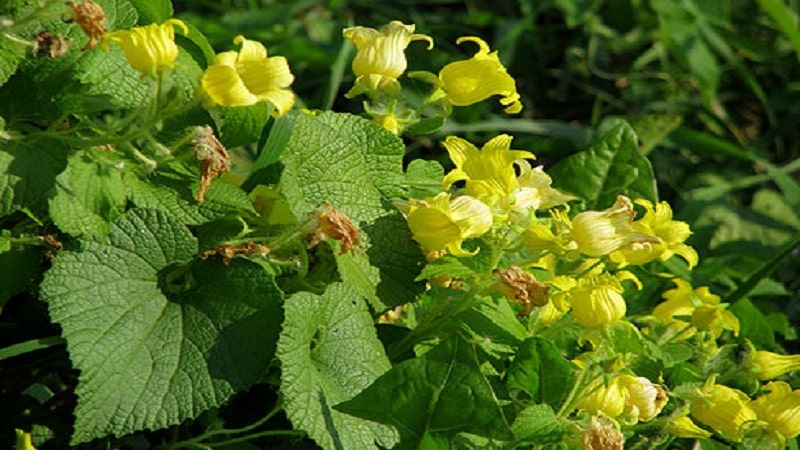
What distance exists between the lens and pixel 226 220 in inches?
48.1

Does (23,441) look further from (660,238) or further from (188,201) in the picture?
(660,238)

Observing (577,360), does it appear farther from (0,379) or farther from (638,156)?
(0,379)

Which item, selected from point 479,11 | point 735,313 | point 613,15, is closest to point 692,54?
point 613,15

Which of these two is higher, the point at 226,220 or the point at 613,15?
the point at 226,220

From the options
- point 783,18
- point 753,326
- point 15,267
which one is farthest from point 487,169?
point 783,18

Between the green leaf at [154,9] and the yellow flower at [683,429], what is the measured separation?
0.70 meters

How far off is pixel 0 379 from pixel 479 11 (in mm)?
2248

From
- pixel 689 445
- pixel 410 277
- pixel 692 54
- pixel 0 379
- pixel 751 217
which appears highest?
pixel 410 277

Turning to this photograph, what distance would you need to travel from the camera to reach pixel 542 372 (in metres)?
1.22

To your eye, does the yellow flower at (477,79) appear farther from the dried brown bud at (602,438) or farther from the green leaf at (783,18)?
the green leaf at (783,18)

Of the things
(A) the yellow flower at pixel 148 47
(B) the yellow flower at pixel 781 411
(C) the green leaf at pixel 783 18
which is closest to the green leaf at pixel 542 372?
(B) the yellow flower at pixel 781 411

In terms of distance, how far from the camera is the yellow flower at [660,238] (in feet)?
4.32

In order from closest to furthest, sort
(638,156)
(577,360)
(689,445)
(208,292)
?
(208,292) → (577,360) → (689,445) → (638,156)

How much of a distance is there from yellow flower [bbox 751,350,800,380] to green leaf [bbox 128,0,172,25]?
0.77 metres
